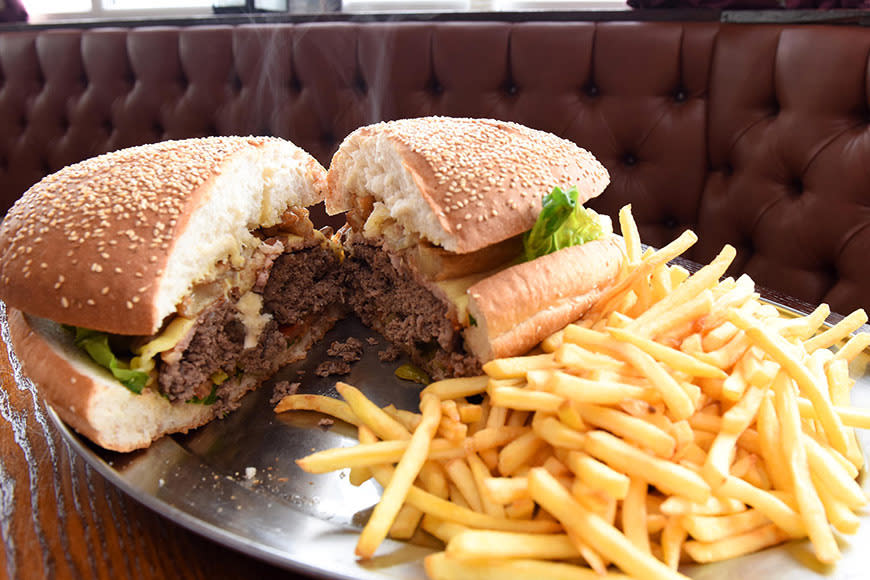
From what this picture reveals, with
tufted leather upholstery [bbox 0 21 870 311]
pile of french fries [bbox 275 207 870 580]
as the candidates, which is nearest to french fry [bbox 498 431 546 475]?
pile of french fries [bbox 275 207 870 580]

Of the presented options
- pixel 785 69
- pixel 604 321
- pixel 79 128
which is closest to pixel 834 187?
pixel 785 69

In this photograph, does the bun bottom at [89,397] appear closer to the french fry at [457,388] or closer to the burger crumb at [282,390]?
the burger crumb at [282,390]

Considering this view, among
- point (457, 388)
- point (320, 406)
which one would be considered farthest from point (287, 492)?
point (457, 388)

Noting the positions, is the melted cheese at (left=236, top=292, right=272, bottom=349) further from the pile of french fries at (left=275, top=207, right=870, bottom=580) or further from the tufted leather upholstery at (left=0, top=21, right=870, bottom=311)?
the tufted leather upholstery at (left=0, top=21, right=870, bottom=311)

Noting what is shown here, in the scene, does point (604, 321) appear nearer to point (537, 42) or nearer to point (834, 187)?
point (834, 187)

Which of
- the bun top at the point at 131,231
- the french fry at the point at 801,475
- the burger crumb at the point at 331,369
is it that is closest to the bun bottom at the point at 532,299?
the burger crumb at the point at 331,369
